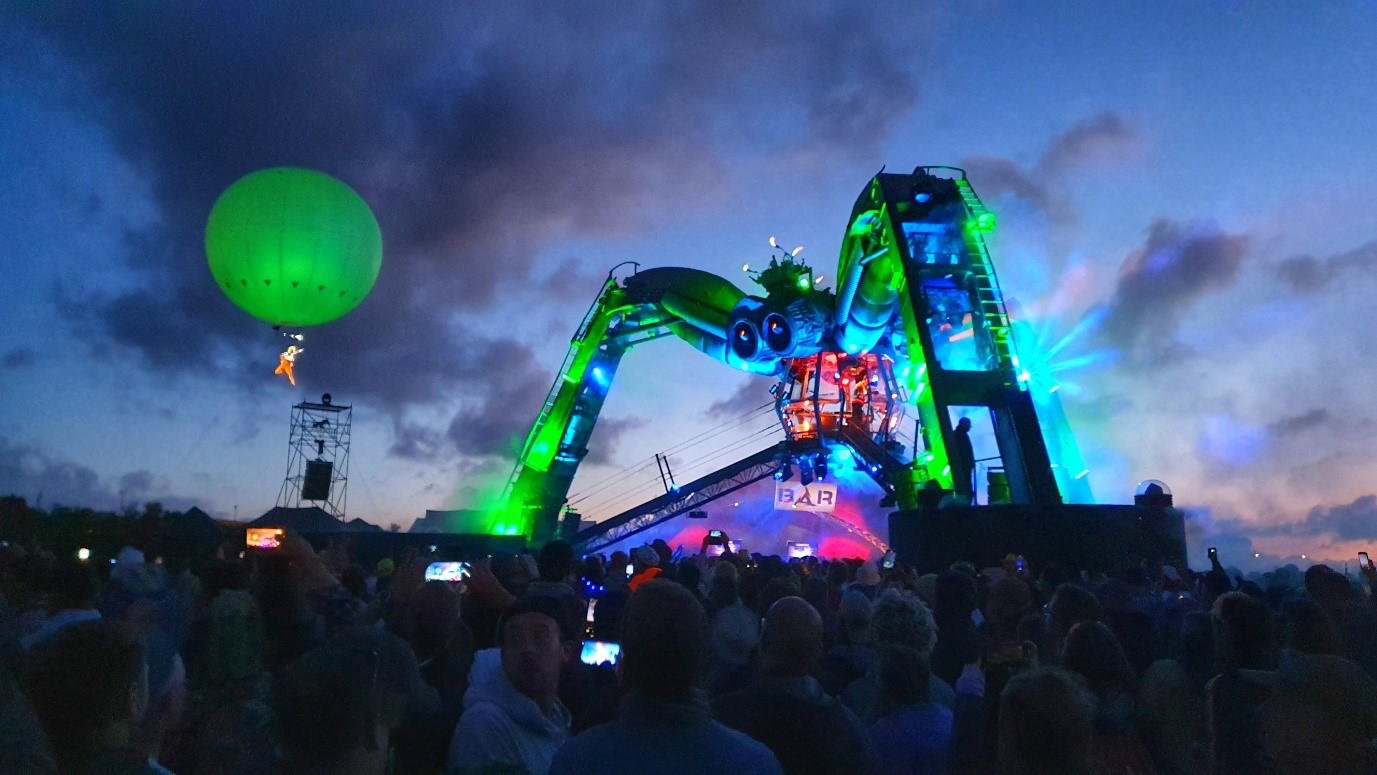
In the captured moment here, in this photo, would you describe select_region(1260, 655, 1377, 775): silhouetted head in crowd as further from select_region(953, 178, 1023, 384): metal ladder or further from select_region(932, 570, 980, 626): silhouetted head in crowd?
select_region(953, 178, 1023, 384): metal ladder

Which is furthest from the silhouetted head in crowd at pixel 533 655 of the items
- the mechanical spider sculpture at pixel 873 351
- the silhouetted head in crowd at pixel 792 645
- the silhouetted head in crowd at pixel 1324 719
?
the mechanical spider sculpture at pixel 873 351

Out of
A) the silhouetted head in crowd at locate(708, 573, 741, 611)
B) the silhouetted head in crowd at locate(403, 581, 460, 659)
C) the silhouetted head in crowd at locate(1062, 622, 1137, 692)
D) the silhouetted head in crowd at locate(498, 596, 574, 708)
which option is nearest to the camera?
the silhouetted head in crowd at locate(498, 596, 574, 708)

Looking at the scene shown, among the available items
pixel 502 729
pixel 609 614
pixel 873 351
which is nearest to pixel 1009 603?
pixel 609 614

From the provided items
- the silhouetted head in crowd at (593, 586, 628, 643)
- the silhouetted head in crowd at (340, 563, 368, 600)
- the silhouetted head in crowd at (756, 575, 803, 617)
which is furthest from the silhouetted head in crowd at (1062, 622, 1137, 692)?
the silhouetted head in crowd at (340, 563, 368, 600)

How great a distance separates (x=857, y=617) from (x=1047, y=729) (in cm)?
303

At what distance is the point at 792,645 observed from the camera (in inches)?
150

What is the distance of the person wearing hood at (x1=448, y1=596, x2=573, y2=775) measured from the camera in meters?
3.46

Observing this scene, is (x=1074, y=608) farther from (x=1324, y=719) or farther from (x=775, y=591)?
(x=1324, y=719)

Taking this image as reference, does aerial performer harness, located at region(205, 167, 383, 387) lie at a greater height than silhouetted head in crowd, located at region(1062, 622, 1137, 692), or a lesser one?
greater

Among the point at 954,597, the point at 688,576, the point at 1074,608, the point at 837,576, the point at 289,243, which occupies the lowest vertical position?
the point at 1074,608

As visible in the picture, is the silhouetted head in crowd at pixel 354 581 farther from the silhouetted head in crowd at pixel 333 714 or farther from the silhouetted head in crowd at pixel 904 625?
the silhouetted head in crowd at pixel 333 714

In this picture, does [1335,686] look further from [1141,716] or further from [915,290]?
[915,290]

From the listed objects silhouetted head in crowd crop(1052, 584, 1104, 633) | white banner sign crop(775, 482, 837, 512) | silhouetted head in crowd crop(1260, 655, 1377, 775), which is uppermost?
white banner sign crop(775, 482, 837, 512)

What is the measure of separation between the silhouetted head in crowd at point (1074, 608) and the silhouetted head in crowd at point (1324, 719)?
2.55 m
